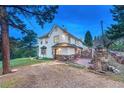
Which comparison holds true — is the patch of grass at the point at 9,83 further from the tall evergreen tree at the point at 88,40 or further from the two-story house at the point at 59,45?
the tall evergreen tree at the point at 88,40

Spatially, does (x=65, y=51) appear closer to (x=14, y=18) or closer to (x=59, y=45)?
(x=59, y=45)

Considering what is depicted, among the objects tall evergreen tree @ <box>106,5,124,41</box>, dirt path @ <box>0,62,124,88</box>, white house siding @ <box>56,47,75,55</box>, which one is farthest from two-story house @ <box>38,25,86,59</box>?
tall evergreen tree @ <box>106,5,124,41</box>

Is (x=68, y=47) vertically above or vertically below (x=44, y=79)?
above

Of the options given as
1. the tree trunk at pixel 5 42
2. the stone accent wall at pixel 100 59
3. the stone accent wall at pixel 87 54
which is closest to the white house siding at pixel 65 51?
the stone accent wall at pixel 87 54

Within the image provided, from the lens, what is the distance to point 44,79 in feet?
12.3

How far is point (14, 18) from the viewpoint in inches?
150

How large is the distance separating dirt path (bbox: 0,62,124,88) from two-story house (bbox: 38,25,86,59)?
0.36 ft

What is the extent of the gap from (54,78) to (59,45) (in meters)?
0.35

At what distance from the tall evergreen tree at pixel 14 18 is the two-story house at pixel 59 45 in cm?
15

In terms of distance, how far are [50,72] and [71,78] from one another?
0.23 m

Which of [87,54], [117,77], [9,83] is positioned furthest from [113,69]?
[9,83]

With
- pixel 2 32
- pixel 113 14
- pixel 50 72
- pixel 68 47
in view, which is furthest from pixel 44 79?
pixel 113 14
